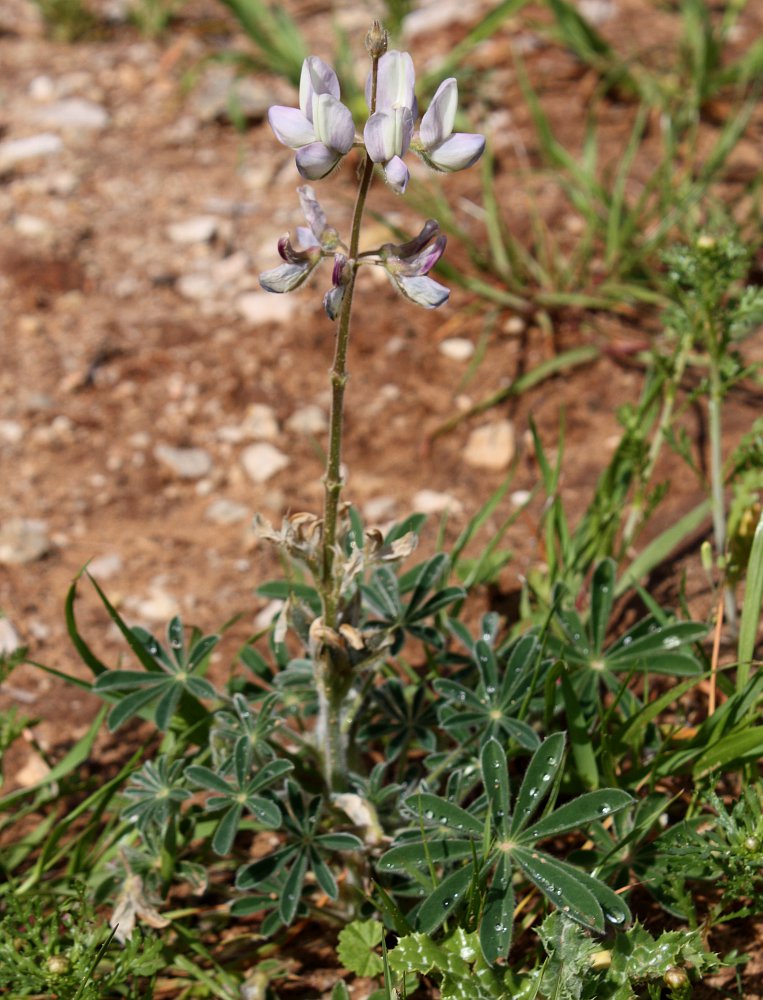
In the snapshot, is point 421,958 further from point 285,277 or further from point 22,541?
point 22,541

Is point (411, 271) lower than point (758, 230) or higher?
higher

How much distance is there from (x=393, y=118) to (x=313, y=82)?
15 cm

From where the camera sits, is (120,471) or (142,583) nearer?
(142,583)

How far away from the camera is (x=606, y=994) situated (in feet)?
5.97

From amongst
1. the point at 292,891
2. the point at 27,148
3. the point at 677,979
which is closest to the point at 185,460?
the point at 292,891

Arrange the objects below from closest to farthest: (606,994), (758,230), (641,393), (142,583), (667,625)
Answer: (606,994)
(667,625)
(142,583)
(641,393)
(758,230)

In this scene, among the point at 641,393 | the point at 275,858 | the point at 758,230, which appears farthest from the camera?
the point at 758,230

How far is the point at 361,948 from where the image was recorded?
1960 mm

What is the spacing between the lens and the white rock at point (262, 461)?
3.27m

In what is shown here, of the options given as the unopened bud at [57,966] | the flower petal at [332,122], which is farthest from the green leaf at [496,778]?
the flower petal at [332,122]

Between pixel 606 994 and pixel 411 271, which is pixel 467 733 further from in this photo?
pixel 411 271

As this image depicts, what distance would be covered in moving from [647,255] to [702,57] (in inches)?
40.7

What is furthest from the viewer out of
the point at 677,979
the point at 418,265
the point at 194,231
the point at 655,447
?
the point at 194,231

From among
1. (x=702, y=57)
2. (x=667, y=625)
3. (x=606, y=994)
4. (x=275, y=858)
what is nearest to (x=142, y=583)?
(x=275, y=858)
